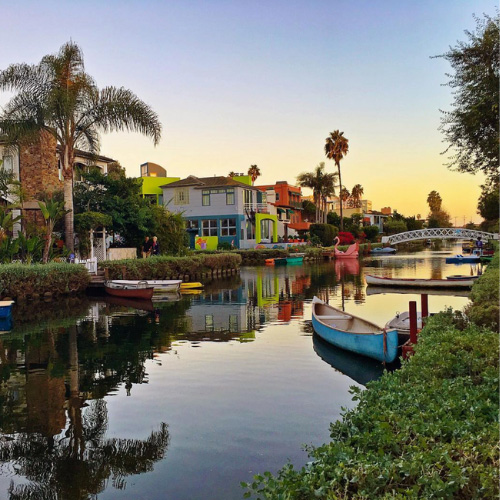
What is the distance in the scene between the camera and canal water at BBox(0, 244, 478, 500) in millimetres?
7336

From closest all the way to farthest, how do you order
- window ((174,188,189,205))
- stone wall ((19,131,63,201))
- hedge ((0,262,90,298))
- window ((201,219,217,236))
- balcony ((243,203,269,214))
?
1. hedge ((0,262,90,298))
2. stone wall ((19,131,63,201))
3. window ((201,219,217,236))
4. balcony ((243,203,269,214))
5. window ((174,188,189,205))

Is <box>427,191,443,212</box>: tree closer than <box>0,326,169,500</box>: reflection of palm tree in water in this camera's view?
No

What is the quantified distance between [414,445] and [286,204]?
78787 mm

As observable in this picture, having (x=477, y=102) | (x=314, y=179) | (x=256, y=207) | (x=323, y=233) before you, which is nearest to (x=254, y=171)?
(x=314, y=179)

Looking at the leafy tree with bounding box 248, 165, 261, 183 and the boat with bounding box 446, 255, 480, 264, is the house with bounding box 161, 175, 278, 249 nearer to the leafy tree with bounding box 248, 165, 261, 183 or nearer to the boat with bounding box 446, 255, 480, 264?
the boat with bounding box 446, 255, 480, 264

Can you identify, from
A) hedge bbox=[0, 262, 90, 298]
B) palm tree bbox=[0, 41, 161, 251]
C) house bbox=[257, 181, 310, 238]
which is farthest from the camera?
house bbox=[257, 181, 310, 238]

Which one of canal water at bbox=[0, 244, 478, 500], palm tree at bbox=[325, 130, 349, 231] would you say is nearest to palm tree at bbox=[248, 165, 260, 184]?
palm tree at bbox=[325, 130, 349, 231]

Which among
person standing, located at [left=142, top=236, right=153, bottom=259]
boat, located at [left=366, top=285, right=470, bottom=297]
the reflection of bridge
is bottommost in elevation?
boat, located at [left=366, top=285, right=470, bottom=297]

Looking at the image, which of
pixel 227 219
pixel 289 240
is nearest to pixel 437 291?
pixel 227 219

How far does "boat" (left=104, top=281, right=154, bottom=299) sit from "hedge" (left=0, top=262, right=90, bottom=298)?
1.87 meters

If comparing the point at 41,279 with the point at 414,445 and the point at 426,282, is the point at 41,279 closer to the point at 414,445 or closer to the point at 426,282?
the point at 426,282

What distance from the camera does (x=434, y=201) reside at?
165 meters

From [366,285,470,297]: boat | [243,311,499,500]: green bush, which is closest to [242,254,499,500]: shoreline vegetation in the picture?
[243,311,499,500]: green bush

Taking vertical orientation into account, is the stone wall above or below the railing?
above
